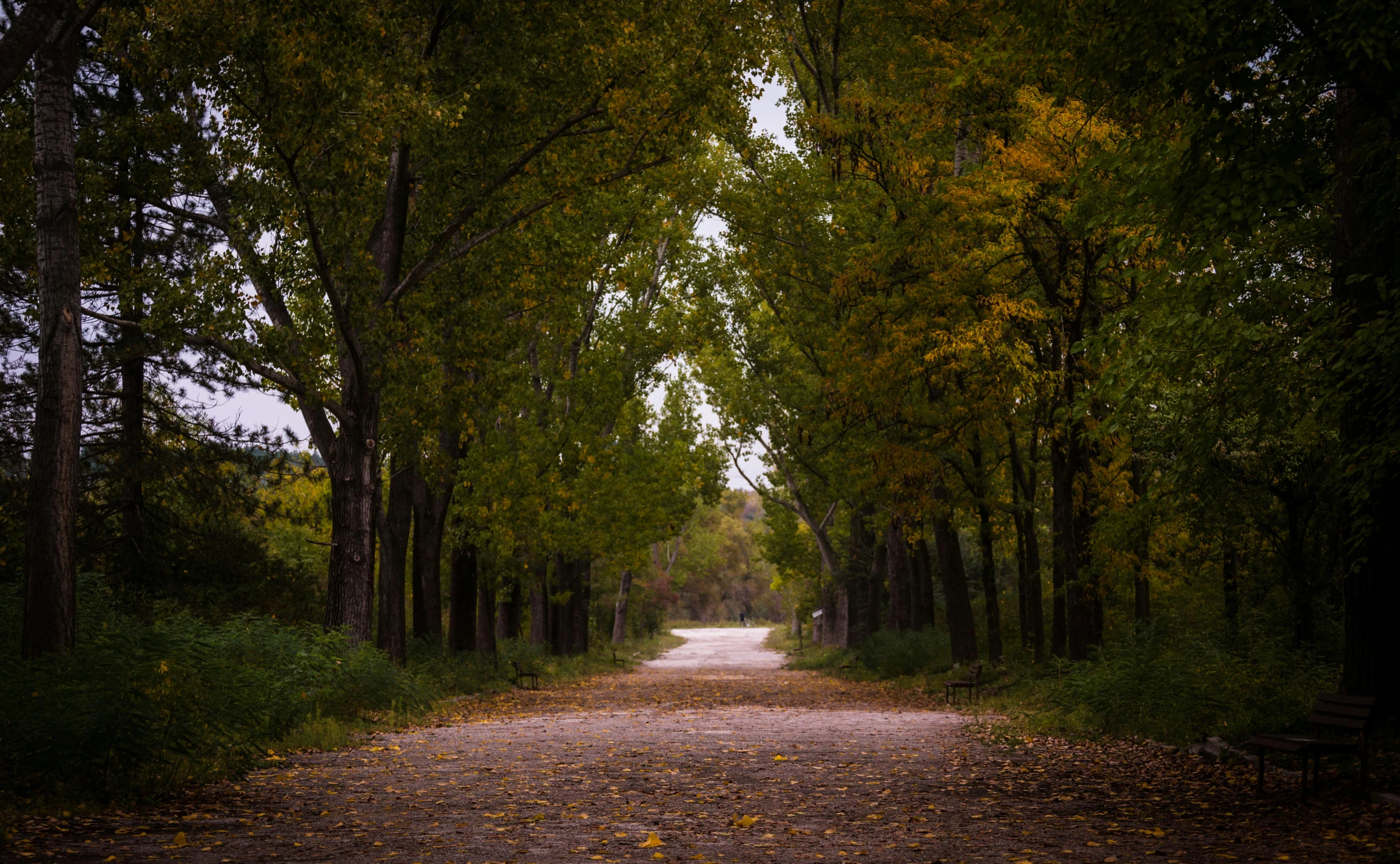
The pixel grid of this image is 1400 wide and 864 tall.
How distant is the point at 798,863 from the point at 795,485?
2878 centimetres

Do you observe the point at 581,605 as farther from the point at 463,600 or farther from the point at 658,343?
the point at 463,600

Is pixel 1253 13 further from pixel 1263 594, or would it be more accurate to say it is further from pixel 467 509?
pixel 467 509

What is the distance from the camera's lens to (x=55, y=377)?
10.0 meters

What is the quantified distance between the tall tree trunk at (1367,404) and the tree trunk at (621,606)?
151 ft

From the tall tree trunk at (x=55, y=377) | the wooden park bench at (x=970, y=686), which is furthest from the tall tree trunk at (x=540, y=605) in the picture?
the tall tree trunk at (x=55, y=377)

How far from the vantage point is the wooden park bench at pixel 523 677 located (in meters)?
25.0

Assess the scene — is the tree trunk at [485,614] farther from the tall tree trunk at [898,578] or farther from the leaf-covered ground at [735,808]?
Result: the leaf-covered ground at [735,808]

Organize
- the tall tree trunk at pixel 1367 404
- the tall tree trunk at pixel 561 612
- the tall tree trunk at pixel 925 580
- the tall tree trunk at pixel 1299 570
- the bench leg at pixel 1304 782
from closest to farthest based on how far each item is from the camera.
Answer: the bench leg at pixel 1304 782
the tall tree trunk at pixel 1367 404
the tall tree trunk at pixel 1299 570
the tall tree trunk at pixel 925 580
the tall tree trunk at pixel 561 612

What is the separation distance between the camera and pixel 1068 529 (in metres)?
17.9

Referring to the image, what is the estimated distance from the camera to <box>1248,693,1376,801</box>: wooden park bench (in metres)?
8.18

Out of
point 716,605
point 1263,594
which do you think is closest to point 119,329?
point 1263,594

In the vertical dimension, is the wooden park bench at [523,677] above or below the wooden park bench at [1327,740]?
below

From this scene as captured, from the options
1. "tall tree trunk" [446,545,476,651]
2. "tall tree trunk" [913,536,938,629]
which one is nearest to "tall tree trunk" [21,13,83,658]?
"tall tree trunk" [446,545,476,651]

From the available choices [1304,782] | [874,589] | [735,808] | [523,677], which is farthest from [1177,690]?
[874,589]
